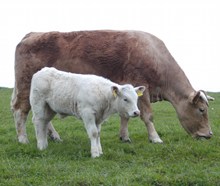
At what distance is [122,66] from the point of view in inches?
530

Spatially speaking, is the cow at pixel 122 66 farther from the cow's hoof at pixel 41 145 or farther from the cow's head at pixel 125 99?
the cow's head at pixel 125 99

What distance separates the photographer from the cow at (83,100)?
10.4 meters

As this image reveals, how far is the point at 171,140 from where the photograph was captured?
1281 cm

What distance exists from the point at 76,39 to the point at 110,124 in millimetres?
4567

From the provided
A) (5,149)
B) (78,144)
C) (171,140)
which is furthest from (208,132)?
(5,149)

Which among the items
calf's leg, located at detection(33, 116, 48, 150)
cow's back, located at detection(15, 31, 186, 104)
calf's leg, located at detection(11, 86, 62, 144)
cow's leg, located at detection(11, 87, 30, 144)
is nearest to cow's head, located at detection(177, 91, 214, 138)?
cow's back, located at detection(15, 31, 186, 104)

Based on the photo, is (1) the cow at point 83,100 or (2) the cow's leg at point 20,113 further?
(2) the cow's leg at point 20,113

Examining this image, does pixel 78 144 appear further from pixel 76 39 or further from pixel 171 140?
pixel 76 39

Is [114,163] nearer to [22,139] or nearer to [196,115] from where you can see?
[22,139]

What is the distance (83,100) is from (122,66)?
3077 millimetres

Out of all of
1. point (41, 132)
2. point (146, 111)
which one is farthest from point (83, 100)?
point (146, 111)

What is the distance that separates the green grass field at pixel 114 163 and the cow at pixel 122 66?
65 cm

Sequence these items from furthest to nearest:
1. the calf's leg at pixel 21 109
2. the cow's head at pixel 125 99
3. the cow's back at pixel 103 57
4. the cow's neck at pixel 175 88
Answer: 1. the cow's neck at pixel 175 88
2. the cow's back at pixel 103 57
3. the calf's leg at pixel 21 109
4. the cow's head at pixel 125 99

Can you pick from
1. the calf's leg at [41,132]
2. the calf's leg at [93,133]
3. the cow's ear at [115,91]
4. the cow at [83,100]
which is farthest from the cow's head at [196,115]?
the calf's leg at [41,132]
